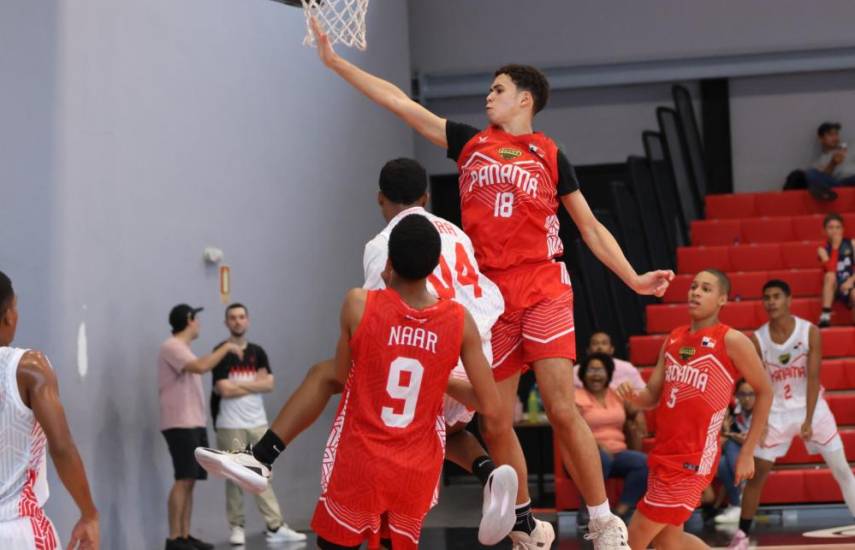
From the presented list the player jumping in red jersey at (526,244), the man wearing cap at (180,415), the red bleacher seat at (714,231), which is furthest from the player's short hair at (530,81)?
the red bleacher seat at (714,231)

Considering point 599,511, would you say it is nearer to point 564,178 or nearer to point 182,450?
point 564,178

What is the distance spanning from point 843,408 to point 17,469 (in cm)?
907

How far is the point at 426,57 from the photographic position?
1659 cm

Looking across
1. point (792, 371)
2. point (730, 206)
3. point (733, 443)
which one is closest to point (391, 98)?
point (792, 371)

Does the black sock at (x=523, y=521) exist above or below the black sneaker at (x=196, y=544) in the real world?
above

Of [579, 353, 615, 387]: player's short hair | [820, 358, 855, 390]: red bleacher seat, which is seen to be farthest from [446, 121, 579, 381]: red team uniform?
[820, 358, 855, 390]: red bleacher seat

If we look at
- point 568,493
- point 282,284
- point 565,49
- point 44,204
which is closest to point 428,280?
point 44,204

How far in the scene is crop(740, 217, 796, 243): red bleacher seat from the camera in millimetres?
14766

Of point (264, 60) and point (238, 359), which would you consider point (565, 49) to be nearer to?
point (264, 60)

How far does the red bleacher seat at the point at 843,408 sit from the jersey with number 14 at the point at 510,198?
7.24 meters

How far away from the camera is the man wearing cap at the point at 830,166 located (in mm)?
15023

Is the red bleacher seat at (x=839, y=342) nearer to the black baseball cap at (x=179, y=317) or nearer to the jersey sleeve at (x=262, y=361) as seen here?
the jersey sleeve at (x=262, y=361)

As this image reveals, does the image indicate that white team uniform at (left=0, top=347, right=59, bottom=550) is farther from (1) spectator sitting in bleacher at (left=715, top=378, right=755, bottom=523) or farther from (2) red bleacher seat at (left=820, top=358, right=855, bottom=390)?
(2) red bleacher seat at (left=820, top=358, right=855, bottom=390)

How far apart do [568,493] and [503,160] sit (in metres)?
5.91
